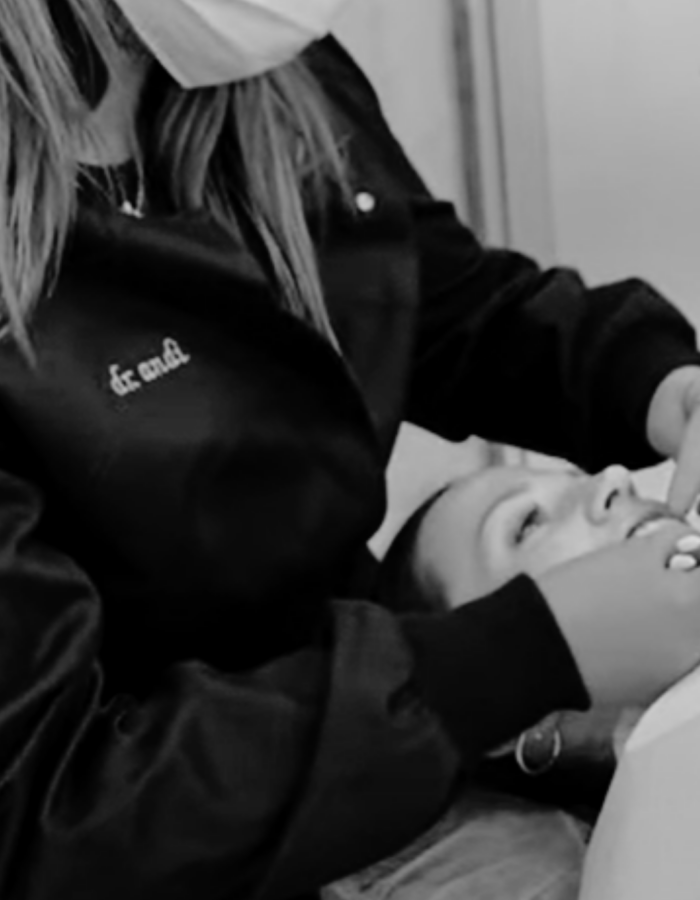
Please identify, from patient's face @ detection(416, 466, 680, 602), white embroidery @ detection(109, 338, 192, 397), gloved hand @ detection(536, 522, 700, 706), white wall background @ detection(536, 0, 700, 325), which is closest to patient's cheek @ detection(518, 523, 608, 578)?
patient's face @ detection(416, 466, 680, 602)

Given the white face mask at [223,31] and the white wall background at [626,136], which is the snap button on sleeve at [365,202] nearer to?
the white face mask at [223,31]

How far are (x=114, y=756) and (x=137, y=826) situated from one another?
1.1 inches

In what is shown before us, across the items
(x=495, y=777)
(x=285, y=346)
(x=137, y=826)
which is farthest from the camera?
(x=495, y=777)

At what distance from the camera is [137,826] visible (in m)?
0.74

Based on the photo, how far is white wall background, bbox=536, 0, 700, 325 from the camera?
1356 mm

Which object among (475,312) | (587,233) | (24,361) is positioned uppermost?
(24,361)

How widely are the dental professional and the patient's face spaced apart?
23 mm

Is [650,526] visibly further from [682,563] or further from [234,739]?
[234,739]

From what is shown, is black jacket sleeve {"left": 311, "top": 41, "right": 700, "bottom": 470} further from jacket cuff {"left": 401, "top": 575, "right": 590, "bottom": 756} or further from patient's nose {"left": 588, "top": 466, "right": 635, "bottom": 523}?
jacket cuff {"left": 401, "top": 575, "right": 590, "bottom": 756}

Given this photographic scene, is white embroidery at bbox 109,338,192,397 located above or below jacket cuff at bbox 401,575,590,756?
above

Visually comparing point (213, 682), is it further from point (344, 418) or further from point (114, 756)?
point (344, 418)

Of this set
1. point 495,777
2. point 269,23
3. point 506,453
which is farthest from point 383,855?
point 506,453

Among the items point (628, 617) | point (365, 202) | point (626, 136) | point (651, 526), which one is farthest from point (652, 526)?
point (626, 136)

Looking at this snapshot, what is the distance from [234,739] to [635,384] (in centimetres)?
36
